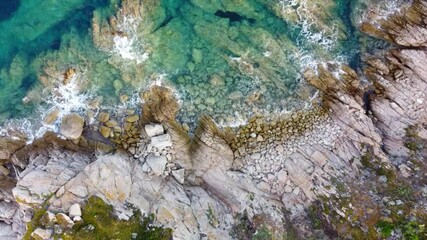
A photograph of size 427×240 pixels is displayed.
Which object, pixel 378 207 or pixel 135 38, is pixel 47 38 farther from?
pixel 378 207

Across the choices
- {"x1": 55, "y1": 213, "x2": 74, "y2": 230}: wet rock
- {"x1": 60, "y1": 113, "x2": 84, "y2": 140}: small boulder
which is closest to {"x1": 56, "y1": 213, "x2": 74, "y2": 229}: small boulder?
{"x1": 55, "y1": 213, "x2": 74, "y2": 230}: wet rock

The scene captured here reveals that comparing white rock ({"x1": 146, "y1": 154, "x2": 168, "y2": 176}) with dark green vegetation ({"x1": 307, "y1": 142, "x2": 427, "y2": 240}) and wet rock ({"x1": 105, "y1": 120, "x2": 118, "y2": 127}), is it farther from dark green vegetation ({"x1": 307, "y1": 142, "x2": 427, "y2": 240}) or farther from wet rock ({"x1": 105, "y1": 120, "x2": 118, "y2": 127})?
dark green vegetation ({"x1": 307, "y1": 142, "x2": 427, "y2": 240})

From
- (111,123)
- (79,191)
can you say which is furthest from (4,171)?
(111,123)

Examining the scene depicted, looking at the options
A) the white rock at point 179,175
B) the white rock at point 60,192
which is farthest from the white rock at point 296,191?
the white rock at point 60,192

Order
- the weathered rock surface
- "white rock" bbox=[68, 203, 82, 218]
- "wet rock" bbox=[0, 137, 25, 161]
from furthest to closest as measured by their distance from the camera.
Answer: "wet rock" bbox=[0, 137, 25, 161] < the weathered rock surface < "white rock" bbox=[68, 203, 82, 218]

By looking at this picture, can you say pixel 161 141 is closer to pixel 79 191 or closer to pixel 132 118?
pixel 132 118

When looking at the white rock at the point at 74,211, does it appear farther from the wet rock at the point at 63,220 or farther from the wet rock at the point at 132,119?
the wet rock at the point at 132,119
